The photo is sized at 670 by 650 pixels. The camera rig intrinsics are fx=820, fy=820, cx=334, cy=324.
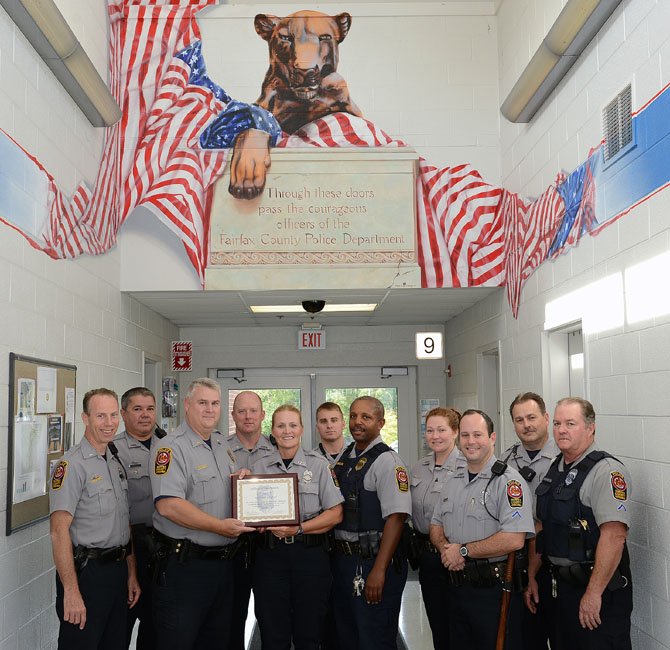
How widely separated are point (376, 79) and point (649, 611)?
4636 mm

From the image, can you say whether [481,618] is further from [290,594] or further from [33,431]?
Result: [33,431]

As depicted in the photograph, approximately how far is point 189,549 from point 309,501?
660 millimetres

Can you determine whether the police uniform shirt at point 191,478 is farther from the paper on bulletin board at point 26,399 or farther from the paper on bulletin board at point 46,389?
the paper on bulletin board at point 46,389

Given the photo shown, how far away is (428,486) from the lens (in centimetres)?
462

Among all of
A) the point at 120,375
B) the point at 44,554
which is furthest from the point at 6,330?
the point at 120,375

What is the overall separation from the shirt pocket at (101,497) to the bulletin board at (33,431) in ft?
1.65

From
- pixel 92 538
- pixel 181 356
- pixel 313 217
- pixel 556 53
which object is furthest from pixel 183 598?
pixel 181 356

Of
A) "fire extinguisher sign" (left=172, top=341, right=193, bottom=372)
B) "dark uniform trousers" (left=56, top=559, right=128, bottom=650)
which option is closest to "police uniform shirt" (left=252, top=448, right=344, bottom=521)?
"dark uniform trousers" (left=56, top=559, right=128, bottom=650)

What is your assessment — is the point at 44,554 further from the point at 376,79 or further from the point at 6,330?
the point at 376,79

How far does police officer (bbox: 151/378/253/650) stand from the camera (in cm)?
398

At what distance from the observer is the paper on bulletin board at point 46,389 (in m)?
4.72

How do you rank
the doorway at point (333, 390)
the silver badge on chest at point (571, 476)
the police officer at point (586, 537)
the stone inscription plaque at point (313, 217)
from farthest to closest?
the doorway at point (333, 390) < the stone inscription plaque at point (313, 217) < the silver badge on chest at point (571, 476) < the police officer at point (586, 537)

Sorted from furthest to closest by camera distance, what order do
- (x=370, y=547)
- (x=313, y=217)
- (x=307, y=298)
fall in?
(x=307, y=298)
(x=313, y=217)
(x=370, y=547)

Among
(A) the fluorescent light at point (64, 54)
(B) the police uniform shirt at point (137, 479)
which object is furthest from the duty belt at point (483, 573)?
(A) the fluorescent light at point (64, 54)
